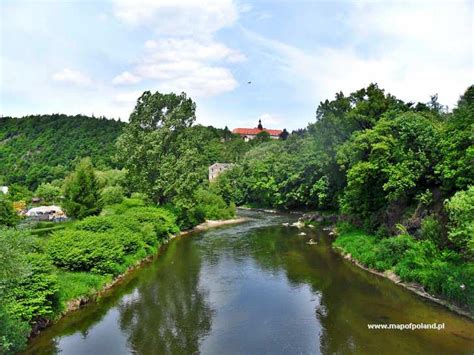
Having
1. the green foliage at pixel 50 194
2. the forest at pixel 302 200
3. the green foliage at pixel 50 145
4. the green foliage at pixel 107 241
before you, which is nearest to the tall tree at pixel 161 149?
the forest at pixel 302 200

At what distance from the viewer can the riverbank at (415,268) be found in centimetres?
2297

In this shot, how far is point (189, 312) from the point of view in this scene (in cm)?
2398

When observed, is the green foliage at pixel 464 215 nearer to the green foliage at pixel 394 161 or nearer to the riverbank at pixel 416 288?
the riverbank at pixel 416 288

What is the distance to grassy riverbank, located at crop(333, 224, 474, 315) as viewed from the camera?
22.9 meters

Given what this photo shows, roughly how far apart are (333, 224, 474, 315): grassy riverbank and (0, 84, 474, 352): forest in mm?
87

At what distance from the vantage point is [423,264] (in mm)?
26969

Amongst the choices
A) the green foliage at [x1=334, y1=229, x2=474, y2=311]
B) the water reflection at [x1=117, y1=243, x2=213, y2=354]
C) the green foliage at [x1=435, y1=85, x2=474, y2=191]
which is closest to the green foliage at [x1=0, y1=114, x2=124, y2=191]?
the water reflection at [x1=117, y1=243, x2=213, y2=354]

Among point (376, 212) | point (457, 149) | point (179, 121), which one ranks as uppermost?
point (179, 121)

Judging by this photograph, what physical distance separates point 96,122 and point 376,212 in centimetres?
13411

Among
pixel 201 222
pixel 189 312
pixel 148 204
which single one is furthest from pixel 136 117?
pixel 189 312

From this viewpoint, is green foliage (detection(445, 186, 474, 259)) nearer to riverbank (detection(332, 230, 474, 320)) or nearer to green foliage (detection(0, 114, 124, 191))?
riverbank (detection(332, 230, 474, 320))

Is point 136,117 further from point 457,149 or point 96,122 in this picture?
point 96,122

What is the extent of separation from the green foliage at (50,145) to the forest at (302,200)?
97.2 feet

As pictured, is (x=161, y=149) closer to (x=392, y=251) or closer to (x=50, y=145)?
(x=392, y=251)
